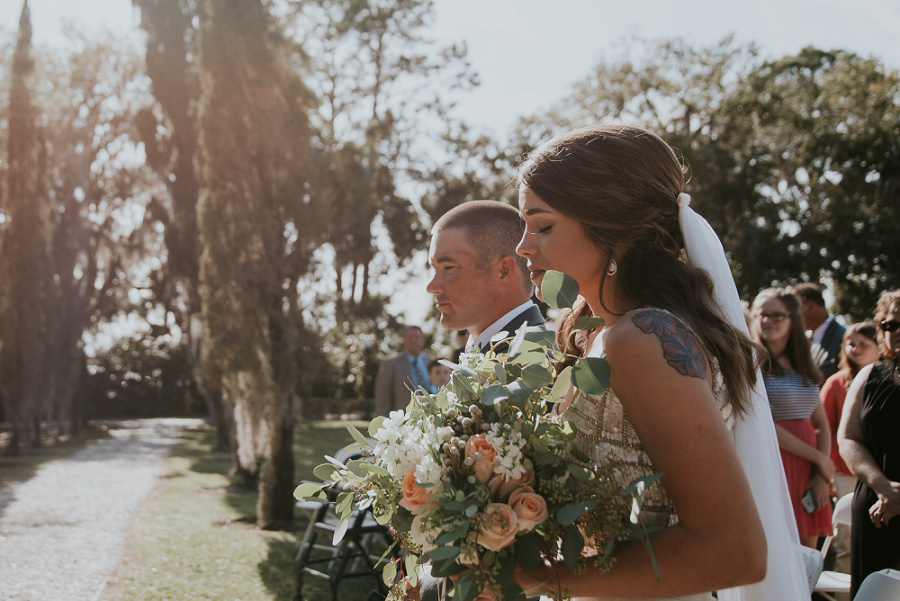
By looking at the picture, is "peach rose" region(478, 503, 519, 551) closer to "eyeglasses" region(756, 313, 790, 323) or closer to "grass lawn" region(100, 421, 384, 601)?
"eyeglasses" region(756, 313, 790, 323)

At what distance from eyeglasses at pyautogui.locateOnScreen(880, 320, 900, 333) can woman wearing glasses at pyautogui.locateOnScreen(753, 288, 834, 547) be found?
1.14 meters

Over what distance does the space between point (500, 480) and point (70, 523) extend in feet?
36.3

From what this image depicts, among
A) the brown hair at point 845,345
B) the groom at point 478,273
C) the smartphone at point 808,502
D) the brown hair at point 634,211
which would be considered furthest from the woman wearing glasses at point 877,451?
the brown hair at point 634,211

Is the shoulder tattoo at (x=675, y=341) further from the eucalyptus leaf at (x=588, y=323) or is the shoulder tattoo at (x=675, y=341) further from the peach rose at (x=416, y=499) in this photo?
the peach rose at (x=416, y=499)

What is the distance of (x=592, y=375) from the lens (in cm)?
170

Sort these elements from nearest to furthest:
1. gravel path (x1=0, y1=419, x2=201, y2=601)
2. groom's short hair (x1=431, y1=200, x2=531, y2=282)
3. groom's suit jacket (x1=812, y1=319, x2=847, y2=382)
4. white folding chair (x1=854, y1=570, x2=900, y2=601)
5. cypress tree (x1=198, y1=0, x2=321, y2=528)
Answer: white folding chair (x1=854, y1=570, x2=900, y2=601) < groom's short hair (x1=431, y1=200, x2=531, y2=282) < gravel path (x1=0, y1=419, x2=201, y2=601) < groom's suit jacket (x1=812, y1=319, x2=847, y2=382) < cypress tree (x1=198, y1=0, x2=321, y2=528)

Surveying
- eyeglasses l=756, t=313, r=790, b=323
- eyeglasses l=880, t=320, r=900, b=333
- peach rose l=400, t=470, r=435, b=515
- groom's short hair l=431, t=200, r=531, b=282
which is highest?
groom's short hair l=431, t=200, r=531, b=282

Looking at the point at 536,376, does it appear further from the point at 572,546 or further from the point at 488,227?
the point at 488,227

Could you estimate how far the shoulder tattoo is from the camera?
1692 mm

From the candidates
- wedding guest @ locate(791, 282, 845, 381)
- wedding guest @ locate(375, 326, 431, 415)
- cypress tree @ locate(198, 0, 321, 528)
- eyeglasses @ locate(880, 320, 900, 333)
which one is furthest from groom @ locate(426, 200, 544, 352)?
cypress tree @ locate(198, 0, 321, 528)

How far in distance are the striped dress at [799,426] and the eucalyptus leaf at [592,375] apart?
15.1 feet

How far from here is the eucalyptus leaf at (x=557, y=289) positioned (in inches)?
70.7

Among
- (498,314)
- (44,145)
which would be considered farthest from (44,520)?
(44,145)

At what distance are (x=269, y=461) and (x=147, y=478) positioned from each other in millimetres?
6252
